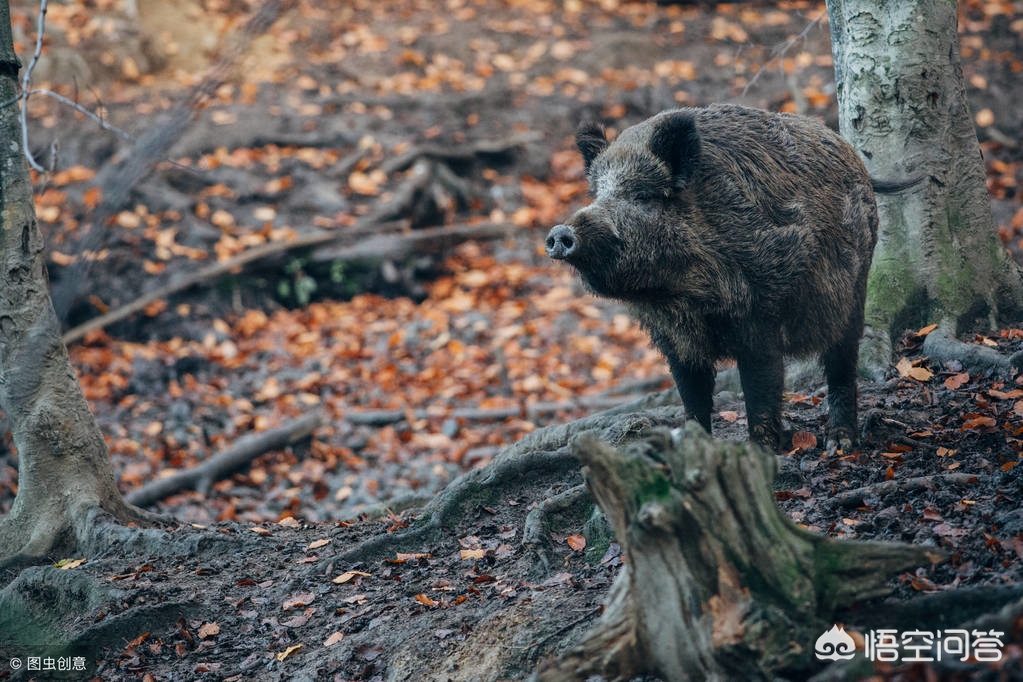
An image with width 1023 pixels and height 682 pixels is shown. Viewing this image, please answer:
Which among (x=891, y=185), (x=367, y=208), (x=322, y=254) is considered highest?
(x=367, y=208)

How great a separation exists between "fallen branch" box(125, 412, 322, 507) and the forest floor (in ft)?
0.40

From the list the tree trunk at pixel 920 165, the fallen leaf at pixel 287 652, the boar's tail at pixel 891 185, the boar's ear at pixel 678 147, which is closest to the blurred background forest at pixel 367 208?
the tree trunk at pixel 920 165

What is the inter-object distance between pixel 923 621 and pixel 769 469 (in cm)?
73

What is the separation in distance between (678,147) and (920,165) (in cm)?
244

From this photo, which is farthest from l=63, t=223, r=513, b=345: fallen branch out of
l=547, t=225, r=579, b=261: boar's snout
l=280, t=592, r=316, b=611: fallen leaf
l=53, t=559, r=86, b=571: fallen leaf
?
l=547, t=225, r=579, b=261: boar's snout

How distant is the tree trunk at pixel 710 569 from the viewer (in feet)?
9.78

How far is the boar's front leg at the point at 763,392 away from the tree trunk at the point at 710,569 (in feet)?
5.67

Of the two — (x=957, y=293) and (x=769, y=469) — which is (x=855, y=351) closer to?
(x=957, y=293)

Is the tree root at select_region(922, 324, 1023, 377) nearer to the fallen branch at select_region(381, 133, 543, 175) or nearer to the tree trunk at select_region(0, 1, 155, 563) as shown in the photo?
the tree trunk at select_region(0, 1, 155, 563)

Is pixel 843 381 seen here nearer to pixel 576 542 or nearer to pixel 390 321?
pixel 576 542

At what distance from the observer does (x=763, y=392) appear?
191 inches

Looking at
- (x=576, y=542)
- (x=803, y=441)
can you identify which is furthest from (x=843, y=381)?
(x=576, y=542)

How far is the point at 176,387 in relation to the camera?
9.45m

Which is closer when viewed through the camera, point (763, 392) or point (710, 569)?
point (710, 569)
